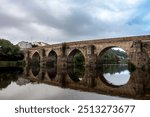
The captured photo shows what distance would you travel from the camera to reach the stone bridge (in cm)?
3350

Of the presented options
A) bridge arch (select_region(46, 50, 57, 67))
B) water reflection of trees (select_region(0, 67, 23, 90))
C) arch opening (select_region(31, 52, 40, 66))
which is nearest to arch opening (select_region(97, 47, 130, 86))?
water reflection of trees (select_region(0, 67, 23, 90))

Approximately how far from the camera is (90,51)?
41.3 meters

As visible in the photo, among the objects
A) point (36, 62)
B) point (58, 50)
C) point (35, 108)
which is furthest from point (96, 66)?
point (35, 108)

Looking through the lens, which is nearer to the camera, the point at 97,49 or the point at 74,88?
the point at 74,88

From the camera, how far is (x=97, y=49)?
4069cm

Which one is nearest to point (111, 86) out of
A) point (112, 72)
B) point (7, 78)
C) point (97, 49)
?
point (7, 78)

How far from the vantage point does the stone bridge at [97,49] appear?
33500 millimetres

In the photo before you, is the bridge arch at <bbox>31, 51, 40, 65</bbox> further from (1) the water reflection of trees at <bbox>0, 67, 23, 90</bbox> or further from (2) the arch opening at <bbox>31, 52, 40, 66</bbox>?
(1) the water reflection of trees at <bbox>0, 67, 23, 90</bbox>

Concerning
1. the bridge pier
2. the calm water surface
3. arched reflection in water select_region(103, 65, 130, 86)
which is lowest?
the calm water surface

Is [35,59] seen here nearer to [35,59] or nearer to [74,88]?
[35,59]

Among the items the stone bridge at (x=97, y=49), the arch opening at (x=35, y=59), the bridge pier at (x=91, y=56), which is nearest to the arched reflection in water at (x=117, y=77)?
the stone bridge at (x=97, y=49)

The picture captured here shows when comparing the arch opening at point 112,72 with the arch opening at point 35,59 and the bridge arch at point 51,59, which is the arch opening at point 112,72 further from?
the arch opening at point 35,59

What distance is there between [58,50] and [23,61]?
15.8m

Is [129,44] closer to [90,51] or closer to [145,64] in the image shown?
[145,64]
